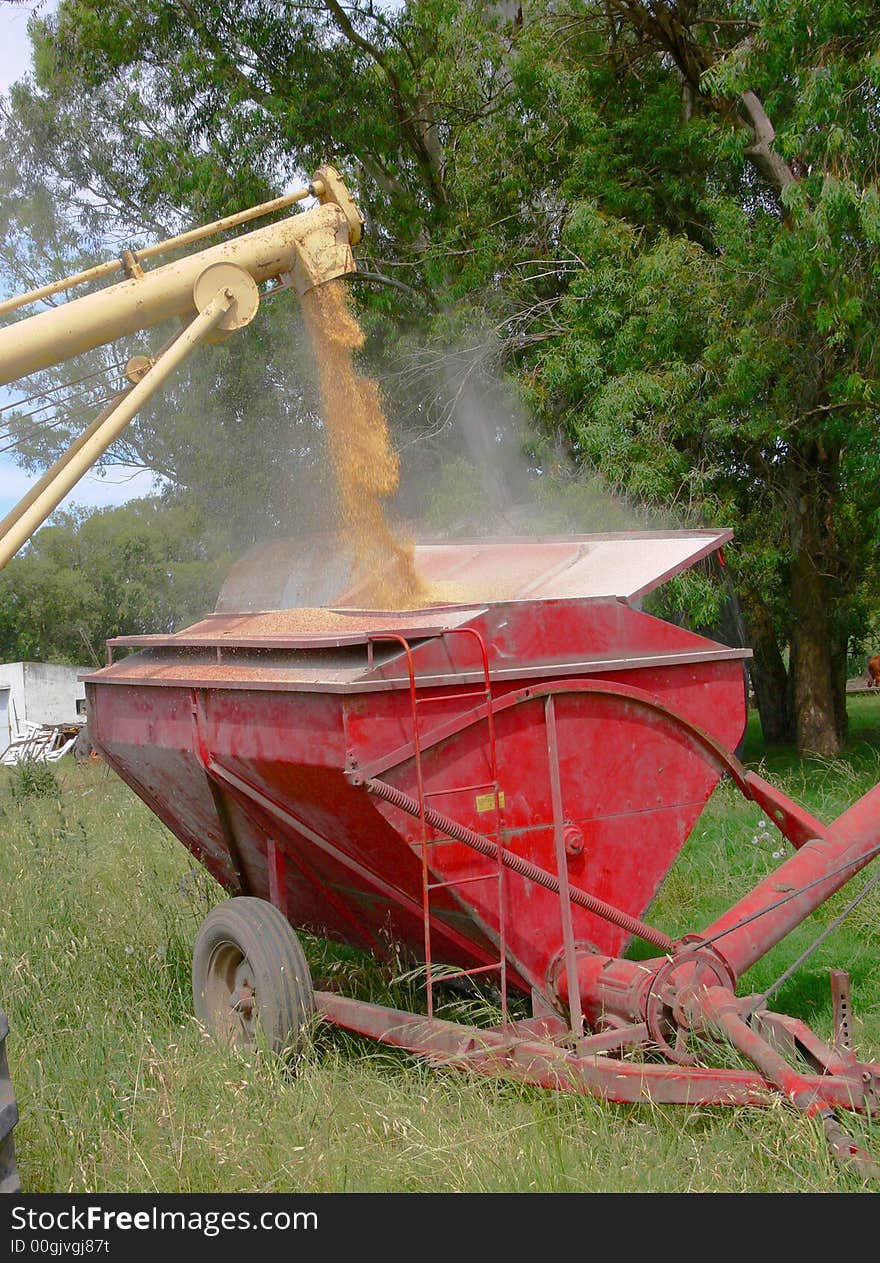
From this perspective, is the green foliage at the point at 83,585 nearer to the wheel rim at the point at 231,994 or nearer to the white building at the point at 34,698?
the white building at the point at 34,698

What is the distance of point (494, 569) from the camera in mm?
5699

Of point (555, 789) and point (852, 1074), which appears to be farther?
point (555, 789)

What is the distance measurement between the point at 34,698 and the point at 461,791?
28805 millimetres

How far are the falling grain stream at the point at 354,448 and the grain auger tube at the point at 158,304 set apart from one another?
0.22 metres

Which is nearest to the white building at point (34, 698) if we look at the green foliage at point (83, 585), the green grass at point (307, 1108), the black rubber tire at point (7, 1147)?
the green foliage at point (83, 585)

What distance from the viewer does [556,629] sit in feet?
14.7

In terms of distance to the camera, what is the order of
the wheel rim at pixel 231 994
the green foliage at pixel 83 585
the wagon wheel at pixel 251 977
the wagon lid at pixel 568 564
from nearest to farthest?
the wagon wheel at pixel 251 977 < the wheel rim at pixel 231 994 < the wagon lid at pixel 568 564 < the green foliage at pixel 83 585

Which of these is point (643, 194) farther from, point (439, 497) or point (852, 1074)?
point (852, 1074)

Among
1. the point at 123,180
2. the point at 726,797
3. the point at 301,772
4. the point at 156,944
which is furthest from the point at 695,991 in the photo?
the point at 123,180

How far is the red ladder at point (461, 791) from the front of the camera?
13.2 ft

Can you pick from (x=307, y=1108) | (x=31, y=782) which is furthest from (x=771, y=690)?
(x=307, y=1108)

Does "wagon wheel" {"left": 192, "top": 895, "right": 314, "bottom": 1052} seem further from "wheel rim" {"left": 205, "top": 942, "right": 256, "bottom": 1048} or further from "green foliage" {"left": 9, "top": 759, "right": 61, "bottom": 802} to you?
"green foliage" {"left": 9, "top": 759, "right": 61, "bottom": 802}

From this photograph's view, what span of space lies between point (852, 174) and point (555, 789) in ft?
18.9

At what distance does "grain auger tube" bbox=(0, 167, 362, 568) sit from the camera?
14.8 feet
